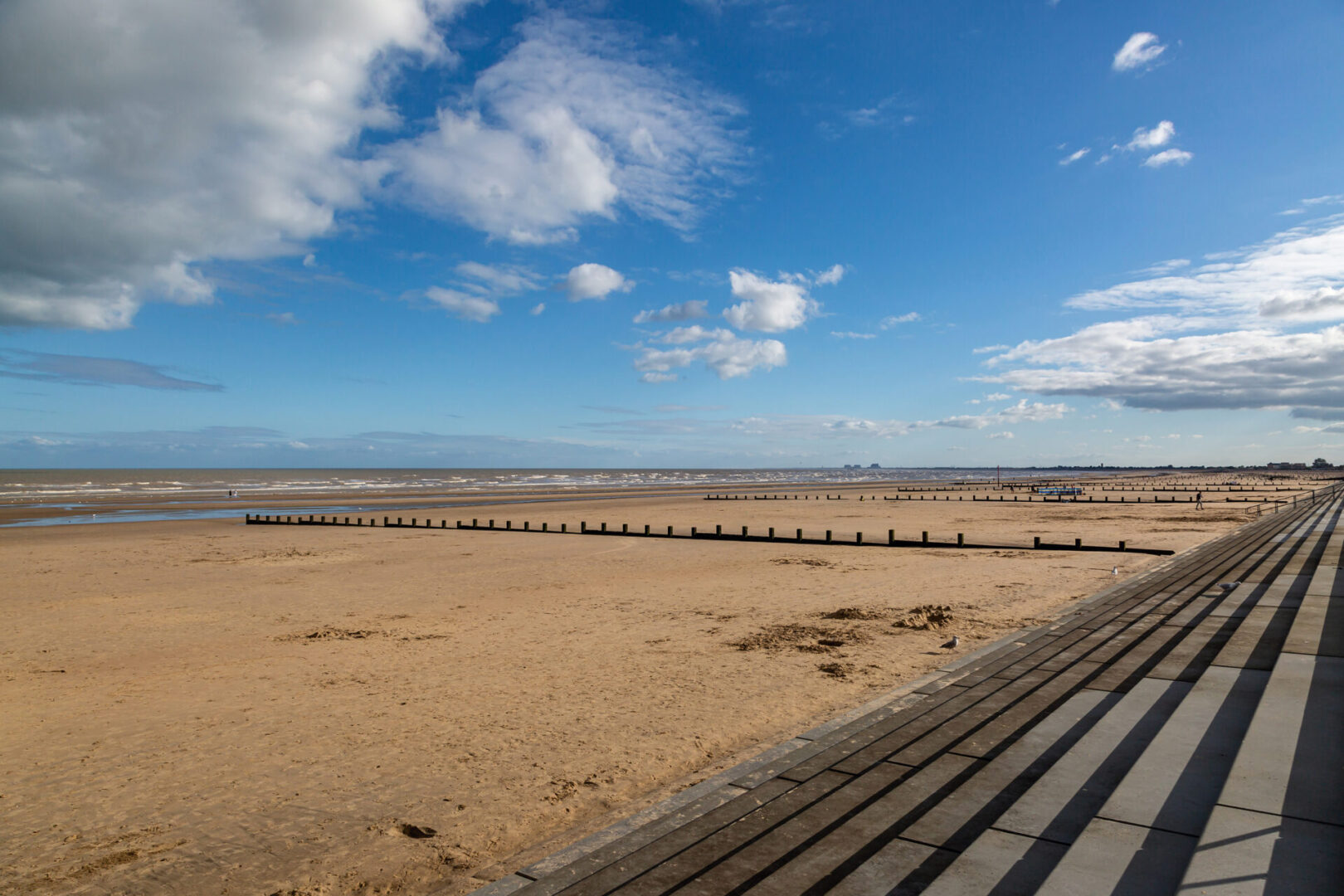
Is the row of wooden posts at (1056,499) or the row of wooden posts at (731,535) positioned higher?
the row of wooden posts at (1056,499)

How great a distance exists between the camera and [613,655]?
417 inches

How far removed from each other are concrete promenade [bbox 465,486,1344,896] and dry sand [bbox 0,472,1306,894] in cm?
78

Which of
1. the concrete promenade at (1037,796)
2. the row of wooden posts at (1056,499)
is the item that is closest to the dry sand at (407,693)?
the concrete promenade at (1037,796)

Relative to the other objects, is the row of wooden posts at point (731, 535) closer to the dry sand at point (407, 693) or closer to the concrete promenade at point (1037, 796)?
the dry sand at point (407, 693)

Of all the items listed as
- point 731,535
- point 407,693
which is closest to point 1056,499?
point 731,535

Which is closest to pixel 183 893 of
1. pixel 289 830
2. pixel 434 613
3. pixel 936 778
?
pixel 289 830

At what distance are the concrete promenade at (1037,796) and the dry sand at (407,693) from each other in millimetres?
778

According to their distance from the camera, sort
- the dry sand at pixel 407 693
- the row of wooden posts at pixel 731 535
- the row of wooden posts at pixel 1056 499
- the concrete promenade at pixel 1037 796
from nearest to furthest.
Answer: the concrete promenade at pixel 1037 796 → the dry sand at pixel 407 693 → the row of wooden posts at pixel 731 535 → the row of wooden posts at pixel 1056 499

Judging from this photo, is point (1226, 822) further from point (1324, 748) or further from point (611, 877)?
point (611, 877)

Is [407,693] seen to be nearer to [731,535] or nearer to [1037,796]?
[1037,796]

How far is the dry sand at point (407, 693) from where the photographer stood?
534 cm

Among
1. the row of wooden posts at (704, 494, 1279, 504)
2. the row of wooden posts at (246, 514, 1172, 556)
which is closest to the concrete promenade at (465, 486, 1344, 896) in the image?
the row of wooden posts at (246, 514, 1172, 556)

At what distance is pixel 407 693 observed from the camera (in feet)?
29.7

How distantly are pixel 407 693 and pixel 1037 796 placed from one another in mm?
7236
